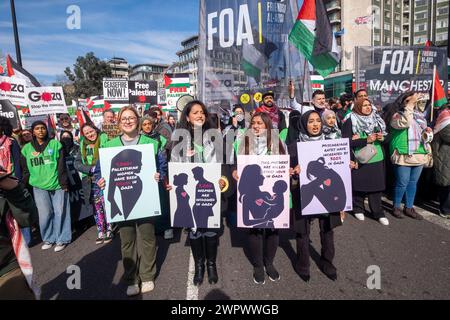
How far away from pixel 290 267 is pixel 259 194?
117 centimetres

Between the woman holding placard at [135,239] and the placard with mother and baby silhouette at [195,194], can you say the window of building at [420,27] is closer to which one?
the placard with mother and baby silhouette at [195,194]

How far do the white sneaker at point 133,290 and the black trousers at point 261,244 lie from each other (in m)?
1.31

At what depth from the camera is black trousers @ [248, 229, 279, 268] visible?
3.17 meters

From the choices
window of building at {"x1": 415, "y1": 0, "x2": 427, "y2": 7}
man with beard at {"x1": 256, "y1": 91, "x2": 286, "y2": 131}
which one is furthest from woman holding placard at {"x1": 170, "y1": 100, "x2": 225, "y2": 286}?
window of building at {"x1": 415, "y1": 0, "x2": 427, "y2": 7}

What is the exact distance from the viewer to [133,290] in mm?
3057

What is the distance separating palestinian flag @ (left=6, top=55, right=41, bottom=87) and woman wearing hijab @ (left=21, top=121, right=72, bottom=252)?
3500mm

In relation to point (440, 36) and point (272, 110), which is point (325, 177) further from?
point (440, 36)

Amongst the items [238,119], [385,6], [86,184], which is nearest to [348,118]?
[238,119]

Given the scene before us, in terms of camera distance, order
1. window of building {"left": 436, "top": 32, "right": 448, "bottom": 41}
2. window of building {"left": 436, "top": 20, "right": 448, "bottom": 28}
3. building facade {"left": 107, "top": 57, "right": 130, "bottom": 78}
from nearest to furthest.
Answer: window of building {"left": 436, "top": 20, "right": 448, "bottom": 28} < window of building {"left": 436, "top": 32, "right": 448, "bottom": 41} < building facade {"left": 107, "top": 57, "right": 130, "bottom": 78}

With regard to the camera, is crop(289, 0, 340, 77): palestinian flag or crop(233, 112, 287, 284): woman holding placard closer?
crop(233, 112, 287, 284): woman holding placard

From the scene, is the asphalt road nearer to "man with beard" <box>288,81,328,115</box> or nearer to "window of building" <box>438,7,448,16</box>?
"man with beard" <box>288,81,328,115</box>

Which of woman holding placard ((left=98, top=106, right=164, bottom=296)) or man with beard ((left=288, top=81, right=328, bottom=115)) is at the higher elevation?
man with beard ((left=288, top=81, right=328, bottom=115))

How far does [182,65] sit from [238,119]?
100 meters

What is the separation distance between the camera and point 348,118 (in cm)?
437
